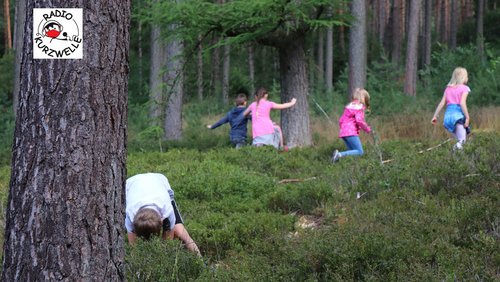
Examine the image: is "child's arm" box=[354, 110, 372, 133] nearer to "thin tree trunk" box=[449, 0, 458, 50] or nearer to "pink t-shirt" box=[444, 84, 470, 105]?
"pink t-shirt" box=[444, 84, 470, 105]

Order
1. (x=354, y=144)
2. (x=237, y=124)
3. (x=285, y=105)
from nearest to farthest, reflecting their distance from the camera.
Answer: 1. (x=354, y=144)
2. (x=285, y=105)
3. (x=237, y=124)

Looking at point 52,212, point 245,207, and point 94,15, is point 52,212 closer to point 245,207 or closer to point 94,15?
point 94,15

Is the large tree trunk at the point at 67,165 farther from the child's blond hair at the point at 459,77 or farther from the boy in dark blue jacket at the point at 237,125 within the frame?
the boy in dark blue jacket at the point at 237,125

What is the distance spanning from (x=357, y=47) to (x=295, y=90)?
16.5ft

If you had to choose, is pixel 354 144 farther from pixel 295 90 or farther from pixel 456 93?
pixel 295 90

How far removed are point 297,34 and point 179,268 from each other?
757 cm

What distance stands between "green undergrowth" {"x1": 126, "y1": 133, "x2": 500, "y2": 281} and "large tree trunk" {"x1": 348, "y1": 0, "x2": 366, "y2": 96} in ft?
21.4

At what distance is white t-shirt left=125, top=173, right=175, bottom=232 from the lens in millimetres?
5418

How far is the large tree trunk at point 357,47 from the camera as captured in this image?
52.7ft

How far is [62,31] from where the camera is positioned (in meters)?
3.45

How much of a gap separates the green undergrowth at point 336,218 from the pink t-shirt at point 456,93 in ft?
3.16

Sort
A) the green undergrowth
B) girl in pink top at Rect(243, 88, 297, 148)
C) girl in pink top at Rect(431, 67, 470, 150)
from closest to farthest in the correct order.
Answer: the green undergrowth, girl in pink top at Rect(431, 67, 470, 150), girl in pink top at Rect(243, 88, 297, 148)

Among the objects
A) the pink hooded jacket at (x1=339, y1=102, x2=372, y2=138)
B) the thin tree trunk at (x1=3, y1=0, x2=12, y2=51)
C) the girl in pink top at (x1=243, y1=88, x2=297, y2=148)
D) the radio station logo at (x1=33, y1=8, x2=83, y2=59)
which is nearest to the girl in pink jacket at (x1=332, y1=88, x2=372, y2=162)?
the pink hooded jacket at (x1=339, y1=102, x2=372, y2=138)

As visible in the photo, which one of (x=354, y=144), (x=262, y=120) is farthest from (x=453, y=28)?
(x=354, y=144)
